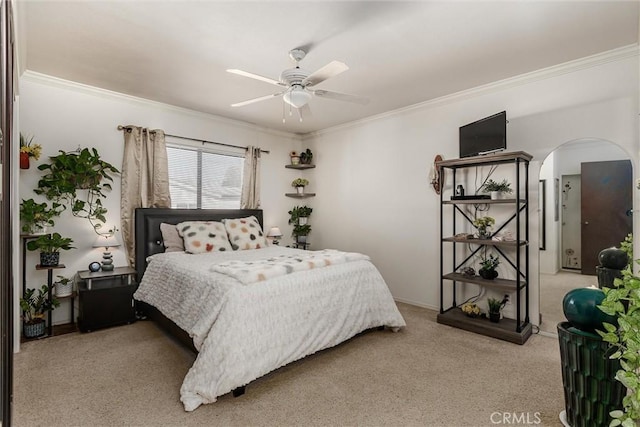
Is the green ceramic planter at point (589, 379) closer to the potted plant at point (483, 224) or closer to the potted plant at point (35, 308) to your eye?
the potted plant at point (483, 224)

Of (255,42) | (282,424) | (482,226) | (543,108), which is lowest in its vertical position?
(282,424)

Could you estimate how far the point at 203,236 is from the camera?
3.93m

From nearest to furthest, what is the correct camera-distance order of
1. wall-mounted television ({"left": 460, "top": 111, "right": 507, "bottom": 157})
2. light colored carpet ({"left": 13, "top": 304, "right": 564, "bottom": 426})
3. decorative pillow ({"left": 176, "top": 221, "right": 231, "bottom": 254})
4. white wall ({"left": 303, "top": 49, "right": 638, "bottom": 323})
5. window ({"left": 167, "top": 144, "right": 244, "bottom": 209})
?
1. light colored carpet ({"left": 13, "top": 304, "right": 564, "bottom": 426})
2. white wall ({"left": 303, "top": 49, "right": 638, "bottom": 323})
3. wall-mounted television ({"left": 460, "top": 111, "right": 507, "bottom": 157})
4. decorative pillow ({"left": 176, "top": 221, "right": 231, "bottom": 254})
5. window ({"left": 167, "top": 144, "right": 244, "bottom": 209})

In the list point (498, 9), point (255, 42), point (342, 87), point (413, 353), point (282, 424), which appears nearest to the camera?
point (282, 424)

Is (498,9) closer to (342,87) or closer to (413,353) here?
(342,87)

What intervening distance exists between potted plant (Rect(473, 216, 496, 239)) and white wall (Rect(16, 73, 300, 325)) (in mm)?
3697

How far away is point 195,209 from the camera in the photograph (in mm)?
4480

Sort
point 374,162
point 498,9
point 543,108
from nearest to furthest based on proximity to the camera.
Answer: point 498,9
point 543,108
point 374,162

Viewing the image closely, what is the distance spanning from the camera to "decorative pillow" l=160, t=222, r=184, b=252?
389 centimetres

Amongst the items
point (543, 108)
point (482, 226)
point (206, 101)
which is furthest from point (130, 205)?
point (543, 108)

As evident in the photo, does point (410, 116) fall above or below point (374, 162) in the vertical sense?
above

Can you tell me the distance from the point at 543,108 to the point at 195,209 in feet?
14.0

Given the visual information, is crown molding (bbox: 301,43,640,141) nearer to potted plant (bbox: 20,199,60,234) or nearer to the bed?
the bed

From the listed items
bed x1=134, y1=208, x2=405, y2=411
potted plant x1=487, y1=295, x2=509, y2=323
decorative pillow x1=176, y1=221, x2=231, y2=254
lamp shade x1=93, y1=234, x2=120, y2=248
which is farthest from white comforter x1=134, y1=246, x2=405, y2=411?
potted plant x1=487, y1=295, x2=509, y2=323
